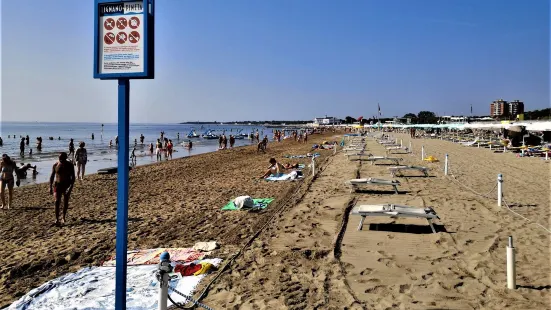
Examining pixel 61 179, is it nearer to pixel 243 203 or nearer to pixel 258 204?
pixel 243 203

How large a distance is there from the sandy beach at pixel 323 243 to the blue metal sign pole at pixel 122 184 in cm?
121

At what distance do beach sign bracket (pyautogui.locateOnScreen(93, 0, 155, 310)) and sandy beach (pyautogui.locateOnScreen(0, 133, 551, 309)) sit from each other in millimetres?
2186

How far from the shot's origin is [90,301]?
4539 mm

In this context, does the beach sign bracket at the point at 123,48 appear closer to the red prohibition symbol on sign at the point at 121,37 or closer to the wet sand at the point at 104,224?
the red prohibition symbol on sign at the point at 121,37

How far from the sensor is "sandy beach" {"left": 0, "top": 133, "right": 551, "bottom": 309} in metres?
4.52

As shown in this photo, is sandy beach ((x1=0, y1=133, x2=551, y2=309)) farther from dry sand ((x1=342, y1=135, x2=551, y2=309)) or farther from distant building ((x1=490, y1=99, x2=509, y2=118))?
distant building ((x1=490, y1=99, x2=509, y2=118))

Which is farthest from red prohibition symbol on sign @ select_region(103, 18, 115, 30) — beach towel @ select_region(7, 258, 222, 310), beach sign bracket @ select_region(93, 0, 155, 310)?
beach towel @ select_region(7, 258, 222, 310)

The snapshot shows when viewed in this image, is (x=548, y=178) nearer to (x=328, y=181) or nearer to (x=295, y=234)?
(x=328, y=181)

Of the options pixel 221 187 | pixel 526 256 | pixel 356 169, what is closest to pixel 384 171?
pixel 356 169

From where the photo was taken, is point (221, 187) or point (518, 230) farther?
point (221, 187)

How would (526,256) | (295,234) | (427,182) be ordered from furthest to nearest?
(427,182), (295,234), (526,256)

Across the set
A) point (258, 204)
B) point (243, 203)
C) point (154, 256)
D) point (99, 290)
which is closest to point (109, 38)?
point (99, 290)

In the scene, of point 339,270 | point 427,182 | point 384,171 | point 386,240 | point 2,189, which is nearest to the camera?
point 339,270

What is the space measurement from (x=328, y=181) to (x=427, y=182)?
3.17 m
